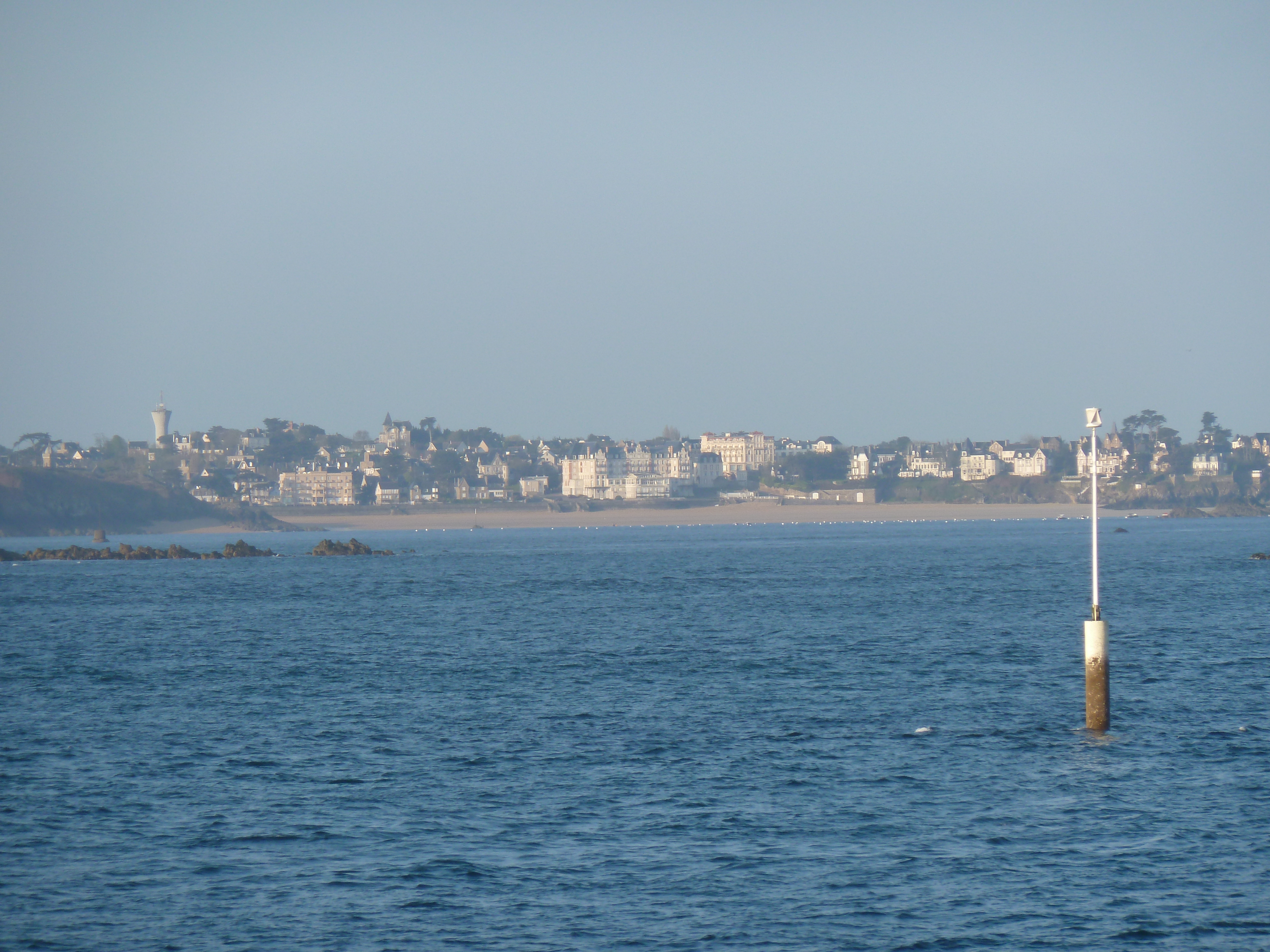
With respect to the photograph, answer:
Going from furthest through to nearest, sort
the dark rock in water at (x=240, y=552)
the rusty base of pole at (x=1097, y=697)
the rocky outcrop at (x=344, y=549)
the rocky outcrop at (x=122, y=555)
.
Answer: the dark rock in water at (x=240, y=552)
the rocky outcrop at (x=344, y=549)
the rocky outcrop at (x=122, y=555)
the rusty base of pole at (x=1097, y=697)

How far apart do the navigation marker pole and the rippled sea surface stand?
43cm

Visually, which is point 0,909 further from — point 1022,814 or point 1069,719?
point 1069,719

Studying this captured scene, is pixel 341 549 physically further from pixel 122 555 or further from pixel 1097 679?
pixel 1097 679

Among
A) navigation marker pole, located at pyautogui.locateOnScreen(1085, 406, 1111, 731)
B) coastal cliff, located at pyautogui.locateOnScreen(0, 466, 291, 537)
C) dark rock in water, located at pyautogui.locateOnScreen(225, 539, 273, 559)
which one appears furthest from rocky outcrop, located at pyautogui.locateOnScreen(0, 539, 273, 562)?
navigation marker pole, located at pyautogui.locateOnScreen(1085, 406, 1111, 731)

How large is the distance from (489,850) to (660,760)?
6.18 metres

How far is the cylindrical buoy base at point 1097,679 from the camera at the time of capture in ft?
78.8

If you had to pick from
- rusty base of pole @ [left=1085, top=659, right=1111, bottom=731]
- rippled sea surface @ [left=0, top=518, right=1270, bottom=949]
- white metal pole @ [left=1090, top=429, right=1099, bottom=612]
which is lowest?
rippled sea surface @ [left=0, top=518, right=1270, bottom=949]

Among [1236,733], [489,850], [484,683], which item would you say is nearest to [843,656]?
[484,683]

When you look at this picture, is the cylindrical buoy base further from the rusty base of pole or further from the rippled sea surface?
the rippled sea surface

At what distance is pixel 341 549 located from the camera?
118938 mm

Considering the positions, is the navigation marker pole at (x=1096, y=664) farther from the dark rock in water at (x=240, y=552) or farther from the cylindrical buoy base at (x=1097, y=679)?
the dark rock in water at (x=240, y=552)

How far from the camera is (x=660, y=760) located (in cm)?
2336

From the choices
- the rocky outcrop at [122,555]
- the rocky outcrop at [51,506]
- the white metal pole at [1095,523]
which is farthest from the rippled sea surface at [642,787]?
the rocky outcrop at [51,506]

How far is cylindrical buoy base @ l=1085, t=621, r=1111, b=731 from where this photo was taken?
946 inches
